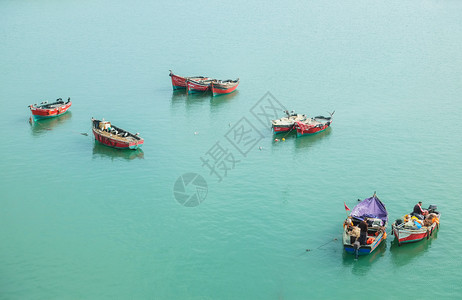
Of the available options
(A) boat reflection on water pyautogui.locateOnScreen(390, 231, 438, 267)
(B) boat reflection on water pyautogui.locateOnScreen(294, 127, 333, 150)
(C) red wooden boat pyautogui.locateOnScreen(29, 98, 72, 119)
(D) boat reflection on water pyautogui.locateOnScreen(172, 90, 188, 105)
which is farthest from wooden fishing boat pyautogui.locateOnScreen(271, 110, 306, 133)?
(C) red wooden boat pyautogui.locateOnScreen(29, 98, 72, 119)

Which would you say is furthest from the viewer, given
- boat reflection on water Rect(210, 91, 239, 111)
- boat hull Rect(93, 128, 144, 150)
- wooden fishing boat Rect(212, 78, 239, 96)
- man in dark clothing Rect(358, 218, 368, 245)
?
wooden fishing boat Rect(212, 78, 239, 96)

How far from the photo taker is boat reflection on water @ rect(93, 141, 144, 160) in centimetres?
4519

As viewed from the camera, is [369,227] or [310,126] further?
[310,126]

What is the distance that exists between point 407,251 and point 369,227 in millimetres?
2933

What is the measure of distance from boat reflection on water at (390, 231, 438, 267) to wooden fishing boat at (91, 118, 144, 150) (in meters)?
25.5

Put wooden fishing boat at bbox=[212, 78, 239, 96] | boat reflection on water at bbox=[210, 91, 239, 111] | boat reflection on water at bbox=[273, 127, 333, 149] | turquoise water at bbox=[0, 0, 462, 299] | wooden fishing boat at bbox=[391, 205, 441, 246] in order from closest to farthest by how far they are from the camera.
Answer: turquoise water at bbox=[0, 0, 462, 299], wooden fishing boat at bbox=[391, 205, 441, 246], boat reflection on water at bbox=[273, 127, 333, 149], boat reflection on water at bbox=[210, 91, 239, 111], wooden fishing boat at bbox=[212, 78, 239, 96]

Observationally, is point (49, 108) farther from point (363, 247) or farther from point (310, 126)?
point (363, 247)

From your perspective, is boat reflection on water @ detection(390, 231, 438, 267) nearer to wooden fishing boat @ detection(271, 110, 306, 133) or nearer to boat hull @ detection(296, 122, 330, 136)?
boat hull @ detection(296, 122, 330, 136)

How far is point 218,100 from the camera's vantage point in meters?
60.1

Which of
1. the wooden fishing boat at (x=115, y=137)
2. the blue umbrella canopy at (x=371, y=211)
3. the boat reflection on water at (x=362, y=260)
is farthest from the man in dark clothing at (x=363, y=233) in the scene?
the wooden fishing boat at (x=115, y=137)

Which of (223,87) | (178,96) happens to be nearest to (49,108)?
(178,96)

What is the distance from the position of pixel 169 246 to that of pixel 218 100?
3088 centimetres

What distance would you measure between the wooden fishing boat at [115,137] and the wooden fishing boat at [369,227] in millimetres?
22631

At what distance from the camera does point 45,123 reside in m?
53.9
